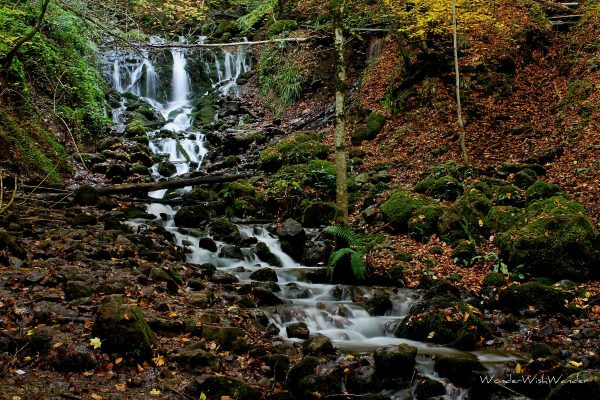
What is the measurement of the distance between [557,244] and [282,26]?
1859 cm

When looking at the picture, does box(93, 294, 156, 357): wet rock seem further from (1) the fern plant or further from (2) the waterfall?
(2) the waterfall

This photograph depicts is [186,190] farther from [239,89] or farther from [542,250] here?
[239,89]

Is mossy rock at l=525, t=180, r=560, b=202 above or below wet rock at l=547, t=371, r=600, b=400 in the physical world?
above

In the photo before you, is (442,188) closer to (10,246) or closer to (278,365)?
(278,365)

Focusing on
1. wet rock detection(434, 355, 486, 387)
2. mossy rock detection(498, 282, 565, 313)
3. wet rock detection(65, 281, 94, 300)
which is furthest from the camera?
mossy rock detection(498, 282, 565, 313)

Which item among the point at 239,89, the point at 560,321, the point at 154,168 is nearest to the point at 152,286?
the point at 560,321

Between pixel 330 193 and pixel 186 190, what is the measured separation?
16.7 feet

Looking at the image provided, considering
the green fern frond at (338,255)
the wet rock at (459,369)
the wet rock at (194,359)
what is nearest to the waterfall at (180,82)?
the green fern frond at (338,255)

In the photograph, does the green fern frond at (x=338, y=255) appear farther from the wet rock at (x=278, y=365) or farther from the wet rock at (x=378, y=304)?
the wet rock at (x=278, y=365)

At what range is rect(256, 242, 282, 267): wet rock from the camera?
9617 mm

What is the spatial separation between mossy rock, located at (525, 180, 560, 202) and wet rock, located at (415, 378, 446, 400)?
6202mm

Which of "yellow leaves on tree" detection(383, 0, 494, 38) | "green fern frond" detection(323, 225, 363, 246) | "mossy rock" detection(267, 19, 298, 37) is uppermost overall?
"mossy rock" detection(267, 19, 298, 37)

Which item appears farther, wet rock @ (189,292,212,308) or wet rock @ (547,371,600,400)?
wet rock @ (189,292,212,308)

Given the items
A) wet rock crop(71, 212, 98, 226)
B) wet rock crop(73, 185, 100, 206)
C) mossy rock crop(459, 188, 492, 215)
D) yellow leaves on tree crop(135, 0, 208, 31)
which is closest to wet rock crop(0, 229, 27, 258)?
wet rock crop(71, 212, 98, 226)
